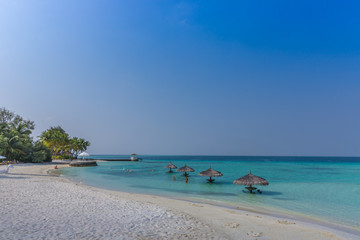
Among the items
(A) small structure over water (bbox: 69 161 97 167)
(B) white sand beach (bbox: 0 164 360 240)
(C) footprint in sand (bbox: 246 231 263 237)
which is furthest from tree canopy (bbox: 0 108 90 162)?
(C) footprint in sand (bbox: 246 231 263 237)

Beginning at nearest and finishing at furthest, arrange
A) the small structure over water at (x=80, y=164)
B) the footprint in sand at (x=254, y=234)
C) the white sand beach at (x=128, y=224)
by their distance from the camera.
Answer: the white sand beach at (x=128, y=224) → the footprint in sand at (x=254, y=234) → the small structure over water at (x=80, y=164)

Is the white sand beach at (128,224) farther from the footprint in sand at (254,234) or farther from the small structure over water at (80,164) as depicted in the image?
the small structure over water at (80,164)

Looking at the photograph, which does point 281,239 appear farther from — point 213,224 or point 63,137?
point 63,137

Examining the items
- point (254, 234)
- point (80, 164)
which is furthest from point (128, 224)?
point (80, 164)

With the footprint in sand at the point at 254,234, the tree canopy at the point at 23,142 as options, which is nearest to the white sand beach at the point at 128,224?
the footprint in sand at the point at 254,234

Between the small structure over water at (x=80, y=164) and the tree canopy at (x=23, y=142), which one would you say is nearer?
the tree canopy at (x=23, y=142)

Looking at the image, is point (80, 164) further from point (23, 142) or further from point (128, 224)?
point (128, 224)

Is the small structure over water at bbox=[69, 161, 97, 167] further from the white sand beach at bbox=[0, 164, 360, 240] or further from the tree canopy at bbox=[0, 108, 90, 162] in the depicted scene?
the white sand beach at bbox=[0, 164, 360, 240]

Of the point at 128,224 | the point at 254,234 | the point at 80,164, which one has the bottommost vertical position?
the point at 80,164

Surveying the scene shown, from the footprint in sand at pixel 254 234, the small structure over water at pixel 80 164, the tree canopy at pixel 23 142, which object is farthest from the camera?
the small structure over water at pixel 80 164

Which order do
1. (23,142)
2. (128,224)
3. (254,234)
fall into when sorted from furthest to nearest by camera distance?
(23,142) → (128,224) → (254,234)

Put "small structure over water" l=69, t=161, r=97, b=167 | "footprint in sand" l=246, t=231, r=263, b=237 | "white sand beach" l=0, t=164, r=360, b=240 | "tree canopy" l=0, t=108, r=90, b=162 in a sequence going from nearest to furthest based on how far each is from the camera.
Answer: "white sand beach" l=0, t=164, r=360, b=240 < "footprint in sand" l=246, t=231, r=263, b=237 < "tree canopy" l=0, t=108, r=90, b=162 < "small structure over water" l=69, t=161, r=97, b=167

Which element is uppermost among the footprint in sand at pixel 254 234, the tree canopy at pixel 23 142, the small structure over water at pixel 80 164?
the tree canopy at pixel 23 142

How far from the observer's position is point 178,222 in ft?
28.5
